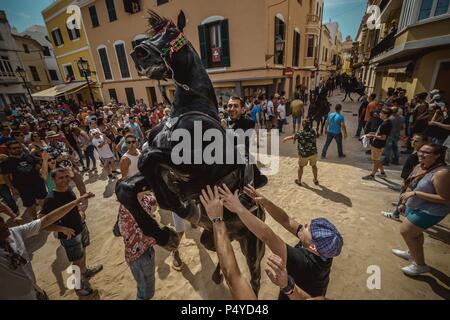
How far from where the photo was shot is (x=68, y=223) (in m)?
2.83

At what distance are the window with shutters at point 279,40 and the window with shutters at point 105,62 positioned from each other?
15189 mm

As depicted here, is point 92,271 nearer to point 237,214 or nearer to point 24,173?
point 24,173

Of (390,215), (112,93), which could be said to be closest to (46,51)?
(112,93)

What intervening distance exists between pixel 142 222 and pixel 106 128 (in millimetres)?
7918

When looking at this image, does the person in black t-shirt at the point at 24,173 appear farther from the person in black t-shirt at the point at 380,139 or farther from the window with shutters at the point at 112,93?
the window with shutters at the point at 112,93

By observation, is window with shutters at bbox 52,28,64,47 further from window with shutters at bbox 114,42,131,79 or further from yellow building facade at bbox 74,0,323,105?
window with shutters at bbox 114,42,131,79

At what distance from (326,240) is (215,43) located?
14277mm

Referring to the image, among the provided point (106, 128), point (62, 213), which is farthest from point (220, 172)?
point (106, 128)

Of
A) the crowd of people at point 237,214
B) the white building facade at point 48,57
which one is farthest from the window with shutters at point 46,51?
the crowd of people at point 237,214

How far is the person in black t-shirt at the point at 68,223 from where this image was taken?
272 cm

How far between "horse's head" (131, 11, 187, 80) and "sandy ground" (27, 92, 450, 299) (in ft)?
10.0

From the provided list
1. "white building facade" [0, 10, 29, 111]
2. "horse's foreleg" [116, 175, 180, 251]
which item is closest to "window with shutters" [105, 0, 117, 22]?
"white building facade" [0, 10, 29, 111]

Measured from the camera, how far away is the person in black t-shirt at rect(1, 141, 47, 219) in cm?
436
